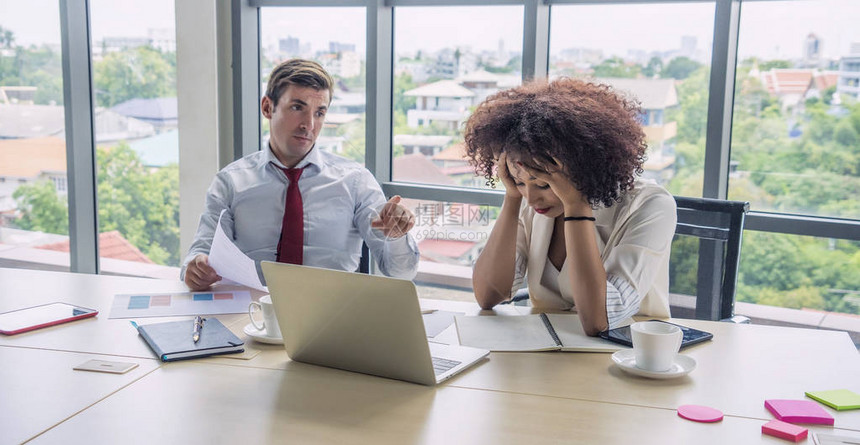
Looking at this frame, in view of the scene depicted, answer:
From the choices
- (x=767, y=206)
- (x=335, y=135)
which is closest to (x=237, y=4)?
(x=335, y=135)

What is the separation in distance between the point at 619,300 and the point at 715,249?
0.53 metres

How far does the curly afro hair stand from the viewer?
73.3 inches

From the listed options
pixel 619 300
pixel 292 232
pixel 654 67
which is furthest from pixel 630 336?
pixel 654 67

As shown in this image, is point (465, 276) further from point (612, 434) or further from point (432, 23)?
point (612, 434)

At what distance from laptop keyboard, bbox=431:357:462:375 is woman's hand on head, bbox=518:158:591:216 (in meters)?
0.54

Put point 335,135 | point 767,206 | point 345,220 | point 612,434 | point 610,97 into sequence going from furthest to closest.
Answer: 1. point 335,135
2. point 767,206
3. point 345,220
4. point 610,97
5. point 612,434

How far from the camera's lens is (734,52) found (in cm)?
304

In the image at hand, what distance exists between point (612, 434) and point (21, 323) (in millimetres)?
1340

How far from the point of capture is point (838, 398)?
1332 mm

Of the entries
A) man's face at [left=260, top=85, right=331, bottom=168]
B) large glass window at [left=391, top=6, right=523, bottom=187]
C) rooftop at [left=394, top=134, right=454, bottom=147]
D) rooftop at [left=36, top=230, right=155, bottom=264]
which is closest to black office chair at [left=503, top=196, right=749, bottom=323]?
man's face at [left=260, top=85, right=331, bottom=168]

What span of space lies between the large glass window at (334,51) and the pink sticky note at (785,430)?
2751mm

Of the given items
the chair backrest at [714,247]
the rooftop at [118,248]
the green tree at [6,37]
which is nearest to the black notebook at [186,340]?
the chair backrest at [714,247]

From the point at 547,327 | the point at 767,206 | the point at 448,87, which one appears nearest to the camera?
the point at 547,327

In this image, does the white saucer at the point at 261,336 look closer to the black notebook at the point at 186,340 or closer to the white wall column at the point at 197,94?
the black notebook at the point at 186,340
